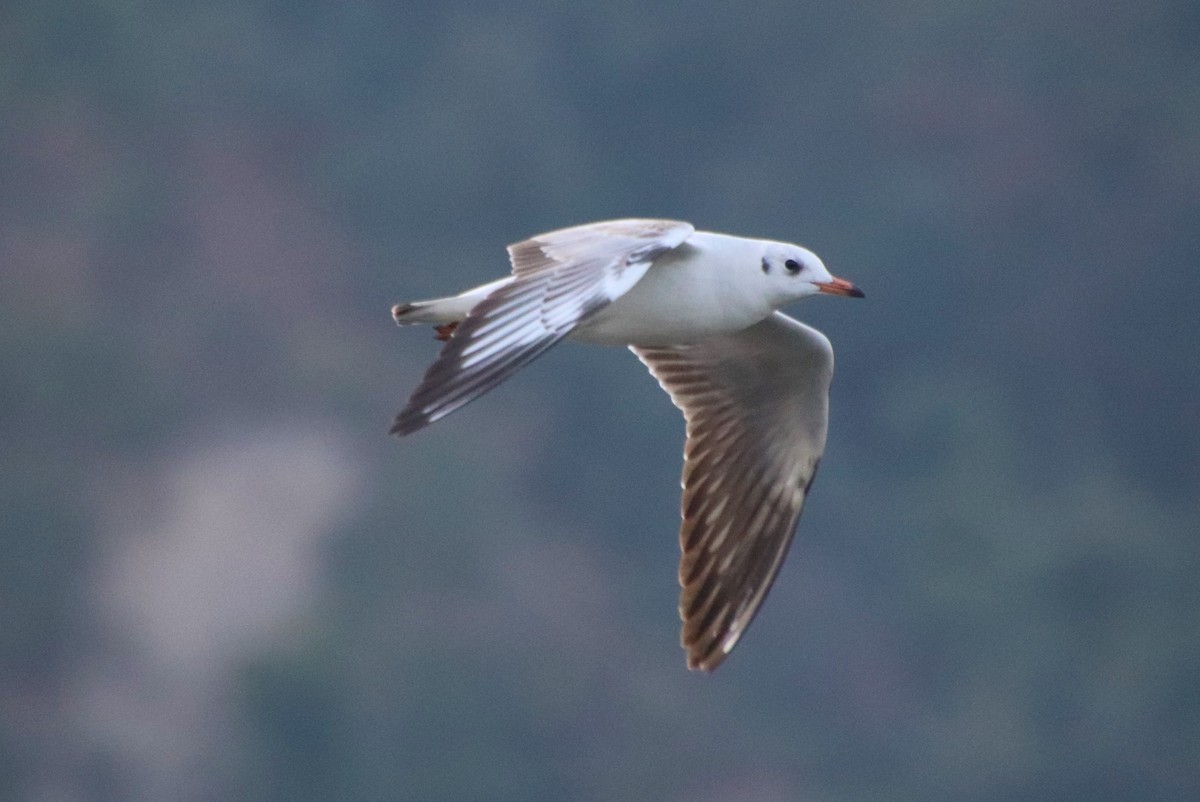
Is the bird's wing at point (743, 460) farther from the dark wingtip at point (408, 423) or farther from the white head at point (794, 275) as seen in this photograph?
the dark wingtip at point (408, 423)

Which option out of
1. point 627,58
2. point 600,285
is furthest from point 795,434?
point 627,58

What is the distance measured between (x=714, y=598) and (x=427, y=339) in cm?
2390

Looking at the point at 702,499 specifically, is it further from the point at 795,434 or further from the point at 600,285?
the point at 600,285

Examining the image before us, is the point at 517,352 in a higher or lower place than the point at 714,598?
higher

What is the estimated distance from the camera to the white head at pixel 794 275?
258 inches

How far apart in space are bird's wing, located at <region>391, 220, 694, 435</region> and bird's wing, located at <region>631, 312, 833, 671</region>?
3.66 ft

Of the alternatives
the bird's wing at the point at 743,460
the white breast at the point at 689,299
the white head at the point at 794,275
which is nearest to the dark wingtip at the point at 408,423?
the white breast at the point at 689,299

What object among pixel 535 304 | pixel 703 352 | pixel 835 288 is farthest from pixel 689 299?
pixel 703 352

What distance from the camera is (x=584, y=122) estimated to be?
111 feet

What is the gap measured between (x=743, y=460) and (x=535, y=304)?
6.34 feet

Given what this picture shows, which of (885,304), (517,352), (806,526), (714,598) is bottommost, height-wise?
(714,598)

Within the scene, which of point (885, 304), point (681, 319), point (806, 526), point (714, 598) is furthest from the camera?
point (885, 304)

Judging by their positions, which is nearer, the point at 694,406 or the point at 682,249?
the point at 682,249

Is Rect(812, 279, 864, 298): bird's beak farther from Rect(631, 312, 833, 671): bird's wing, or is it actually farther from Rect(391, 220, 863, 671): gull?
Rect(631, 312, 833, 671): bird's wing
